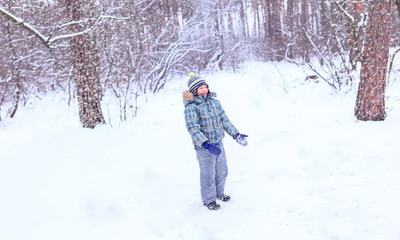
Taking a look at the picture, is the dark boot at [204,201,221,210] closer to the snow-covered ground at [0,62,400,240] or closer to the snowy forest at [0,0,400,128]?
the snow-covered ground at [0,62,400,240]

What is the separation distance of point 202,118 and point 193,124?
0.16m

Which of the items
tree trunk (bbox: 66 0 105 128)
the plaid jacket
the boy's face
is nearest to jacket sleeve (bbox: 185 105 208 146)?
the plaid jacket

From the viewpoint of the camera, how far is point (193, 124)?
8.89ft

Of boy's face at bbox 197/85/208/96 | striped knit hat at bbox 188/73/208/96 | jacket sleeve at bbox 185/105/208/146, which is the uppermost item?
striped knit hat at bbox 188/73/208/96

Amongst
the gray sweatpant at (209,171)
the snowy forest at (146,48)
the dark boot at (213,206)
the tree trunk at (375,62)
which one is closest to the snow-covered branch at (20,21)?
the snowy forest at (146,48)

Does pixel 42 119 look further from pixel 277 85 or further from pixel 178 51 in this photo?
pixel 277 85

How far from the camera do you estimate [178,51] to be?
11.0 m

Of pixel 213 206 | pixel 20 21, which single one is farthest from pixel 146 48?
pixel 213 206

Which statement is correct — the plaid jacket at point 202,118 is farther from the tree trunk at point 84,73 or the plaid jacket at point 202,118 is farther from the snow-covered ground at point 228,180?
the tree trunk at point 84,73

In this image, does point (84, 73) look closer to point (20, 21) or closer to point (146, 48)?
point (20, 21)

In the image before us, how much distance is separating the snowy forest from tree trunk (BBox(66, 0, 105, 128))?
0.02 m

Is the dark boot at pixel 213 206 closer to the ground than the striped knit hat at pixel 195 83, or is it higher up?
closer to the ground

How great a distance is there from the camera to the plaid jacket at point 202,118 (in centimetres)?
270

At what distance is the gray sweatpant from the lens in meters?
2.85
